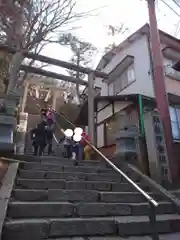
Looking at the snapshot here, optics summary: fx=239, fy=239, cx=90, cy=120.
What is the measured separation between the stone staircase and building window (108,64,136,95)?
35.5ft

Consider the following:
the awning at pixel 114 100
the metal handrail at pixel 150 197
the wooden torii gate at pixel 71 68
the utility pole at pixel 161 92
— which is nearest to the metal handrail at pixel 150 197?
the metal handrail at pixel 150 197

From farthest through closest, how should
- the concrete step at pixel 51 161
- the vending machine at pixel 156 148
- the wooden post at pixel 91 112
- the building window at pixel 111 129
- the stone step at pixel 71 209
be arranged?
the building window at pixel 111 129 → the wooden post at pixel 91 112 → the concrete step at pixel 51 161 → the vending machine at pixel 156 148 → the stone step at pixel 71 209

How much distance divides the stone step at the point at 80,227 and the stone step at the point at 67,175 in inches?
77.3

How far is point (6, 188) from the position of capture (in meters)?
4.47

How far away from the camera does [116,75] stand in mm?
17797

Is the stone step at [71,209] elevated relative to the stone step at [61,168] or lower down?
lower down

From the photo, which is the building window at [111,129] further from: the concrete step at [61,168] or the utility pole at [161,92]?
the concrete step at [61,168]

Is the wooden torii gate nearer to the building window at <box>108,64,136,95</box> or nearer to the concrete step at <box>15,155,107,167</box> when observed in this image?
the building window at <box>108,64,136,95</box>

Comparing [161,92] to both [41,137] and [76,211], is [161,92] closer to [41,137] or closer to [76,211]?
[41,137]

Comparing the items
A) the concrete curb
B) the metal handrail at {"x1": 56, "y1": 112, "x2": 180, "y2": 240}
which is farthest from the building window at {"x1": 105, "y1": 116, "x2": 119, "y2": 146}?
the concrete curb

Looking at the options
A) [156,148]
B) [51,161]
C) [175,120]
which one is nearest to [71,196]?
[51,161]

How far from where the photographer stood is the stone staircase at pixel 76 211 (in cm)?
356

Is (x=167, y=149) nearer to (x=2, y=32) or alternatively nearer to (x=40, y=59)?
(x=40, y=59)

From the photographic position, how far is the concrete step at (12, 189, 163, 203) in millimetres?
4571
